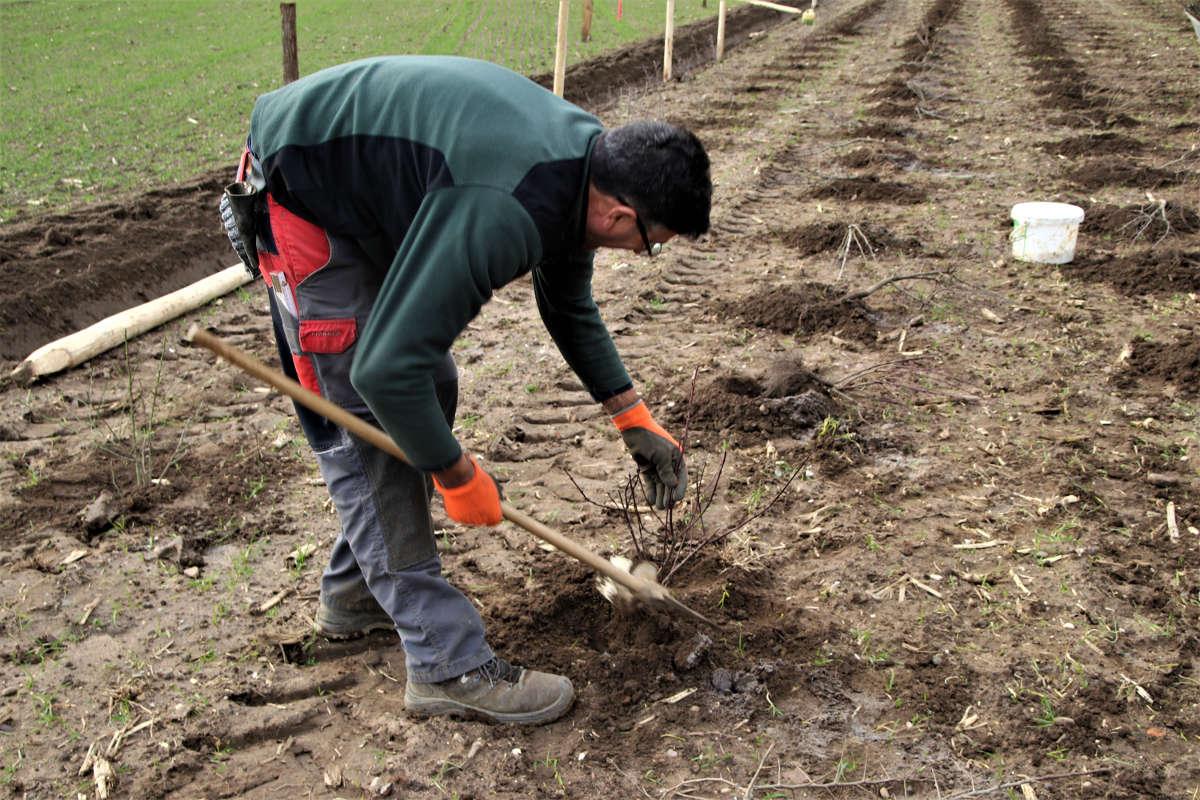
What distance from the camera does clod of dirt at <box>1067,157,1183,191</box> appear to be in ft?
25.5

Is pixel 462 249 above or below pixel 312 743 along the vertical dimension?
above

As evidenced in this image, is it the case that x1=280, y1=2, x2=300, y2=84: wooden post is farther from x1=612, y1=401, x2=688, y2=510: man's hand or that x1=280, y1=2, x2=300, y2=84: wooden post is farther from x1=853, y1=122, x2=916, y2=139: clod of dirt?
x1=612, y1=401, x2=688, y2=510: man's hand

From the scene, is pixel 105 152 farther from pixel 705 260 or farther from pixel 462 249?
pixel 462 249

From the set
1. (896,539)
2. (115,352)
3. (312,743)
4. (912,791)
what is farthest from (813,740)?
(115,352)

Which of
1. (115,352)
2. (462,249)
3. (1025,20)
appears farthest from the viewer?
(1025,20)

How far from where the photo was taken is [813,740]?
109 inches

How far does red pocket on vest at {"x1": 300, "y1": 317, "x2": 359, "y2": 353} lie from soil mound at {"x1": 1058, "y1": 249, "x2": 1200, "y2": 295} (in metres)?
5.03

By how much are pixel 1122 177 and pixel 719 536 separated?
20.8 ft

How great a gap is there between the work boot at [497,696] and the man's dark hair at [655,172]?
1.40m

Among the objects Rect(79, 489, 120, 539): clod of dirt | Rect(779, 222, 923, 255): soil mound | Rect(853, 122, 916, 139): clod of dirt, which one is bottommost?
Rect(853, 122, 916, 139): clod of dirt

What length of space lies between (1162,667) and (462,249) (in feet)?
8.25

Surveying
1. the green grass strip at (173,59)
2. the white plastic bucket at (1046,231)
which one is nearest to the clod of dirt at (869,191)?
the white plastic bucket at (1046,231)

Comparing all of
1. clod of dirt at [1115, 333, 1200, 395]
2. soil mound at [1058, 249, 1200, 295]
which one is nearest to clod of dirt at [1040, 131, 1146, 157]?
soil mound at [1058, 249, 1200, 295]

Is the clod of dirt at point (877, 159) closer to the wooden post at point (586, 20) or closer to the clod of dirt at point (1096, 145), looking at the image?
the clod of dirt at point (1096, 145)
